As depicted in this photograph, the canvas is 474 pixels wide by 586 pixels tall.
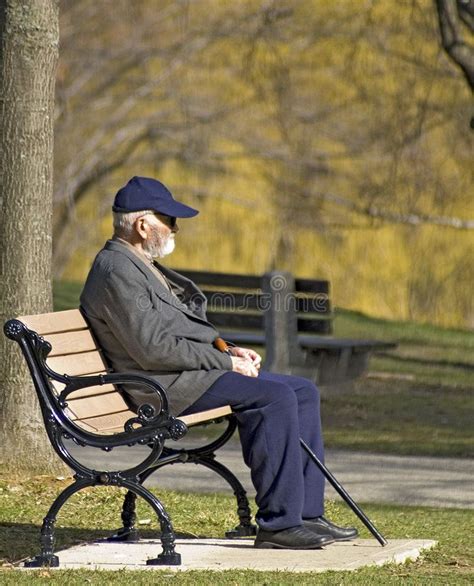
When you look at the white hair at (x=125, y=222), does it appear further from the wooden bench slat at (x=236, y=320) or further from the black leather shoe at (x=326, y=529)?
the wooden bench slat at (x=236, y=320)

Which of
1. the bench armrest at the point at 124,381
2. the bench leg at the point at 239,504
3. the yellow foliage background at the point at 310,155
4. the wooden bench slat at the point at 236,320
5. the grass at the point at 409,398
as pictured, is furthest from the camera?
the yellow foliage background at the point at 310,155

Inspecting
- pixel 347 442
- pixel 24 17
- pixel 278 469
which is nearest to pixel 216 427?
pixel 347 442

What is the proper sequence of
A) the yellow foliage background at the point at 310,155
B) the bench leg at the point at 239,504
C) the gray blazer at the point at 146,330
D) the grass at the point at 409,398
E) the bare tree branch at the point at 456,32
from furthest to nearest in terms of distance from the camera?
the yellow foliage background at the point at 310,155 < the bare tree branch at the point at 456,32 < the grass at the point at 409,398 < the bench leg at the point at 239,504 < the gray blazer at the point at 146,330

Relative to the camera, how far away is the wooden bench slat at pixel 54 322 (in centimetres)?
601

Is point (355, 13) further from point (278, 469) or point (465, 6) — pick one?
point (278, 469)

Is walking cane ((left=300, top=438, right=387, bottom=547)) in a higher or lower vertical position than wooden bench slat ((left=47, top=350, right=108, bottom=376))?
lower

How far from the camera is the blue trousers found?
5988mm

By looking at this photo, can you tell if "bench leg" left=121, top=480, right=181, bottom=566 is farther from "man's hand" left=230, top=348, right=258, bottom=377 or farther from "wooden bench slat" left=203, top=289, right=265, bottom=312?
"wooden bench slat" left=203, top=289, right=265, bottom=312

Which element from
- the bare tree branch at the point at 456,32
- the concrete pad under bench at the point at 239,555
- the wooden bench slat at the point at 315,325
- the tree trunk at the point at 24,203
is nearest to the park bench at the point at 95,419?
the concrete pad under bench at the point at 239,555

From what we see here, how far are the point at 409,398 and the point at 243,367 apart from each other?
20.7 ft

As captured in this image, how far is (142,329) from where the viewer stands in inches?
234

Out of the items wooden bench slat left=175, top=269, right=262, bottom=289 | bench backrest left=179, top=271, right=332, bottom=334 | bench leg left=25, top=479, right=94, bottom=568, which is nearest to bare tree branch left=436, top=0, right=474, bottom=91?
bench backrest left=179, top=271, right=332, bottom=334

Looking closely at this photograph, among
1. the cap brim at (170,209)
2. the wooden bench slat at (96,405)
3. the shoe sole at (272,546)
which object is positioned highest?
the cap brim at (170,209)

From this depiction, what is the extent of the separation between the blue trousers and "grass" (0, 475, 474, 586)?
1.30 ft
